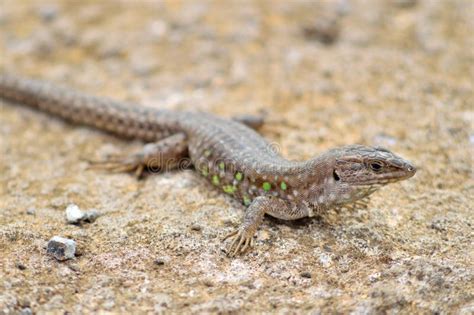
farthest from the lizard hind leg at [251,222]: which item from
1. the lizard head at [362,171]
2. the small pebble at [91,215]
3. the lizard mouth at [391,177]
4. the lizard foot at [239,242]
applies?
the small pebble at [91,215]

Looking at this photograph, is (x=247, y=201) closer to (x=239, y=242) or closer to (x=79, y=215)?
(x=239, y=242)

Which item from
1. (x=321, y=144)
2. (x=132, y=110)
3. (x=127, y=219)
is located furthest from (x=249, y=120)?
(x=127, y=219)

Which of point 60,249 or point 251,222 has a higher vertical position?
point 251,222

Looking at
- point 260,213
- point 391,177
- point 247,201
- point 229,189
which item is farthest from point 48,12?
point 391,177

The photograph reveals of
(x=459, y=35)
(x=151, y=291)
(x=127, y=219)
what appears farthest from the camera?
(x=459, y=35)

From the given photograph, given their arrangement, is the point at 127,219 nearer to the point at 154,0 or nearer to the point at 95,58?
the point at 95,58

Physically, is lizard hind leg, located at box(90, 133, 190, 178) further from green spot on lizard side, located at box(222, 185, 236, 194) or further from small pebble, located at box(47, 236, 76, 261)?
small pebble, located at box(47, 236, 76, 261)

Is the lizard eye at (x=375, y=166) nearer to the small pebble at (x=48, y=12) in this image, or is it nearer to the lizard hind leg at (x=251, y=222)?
the lizard hind leg at (x=251, y=222)
